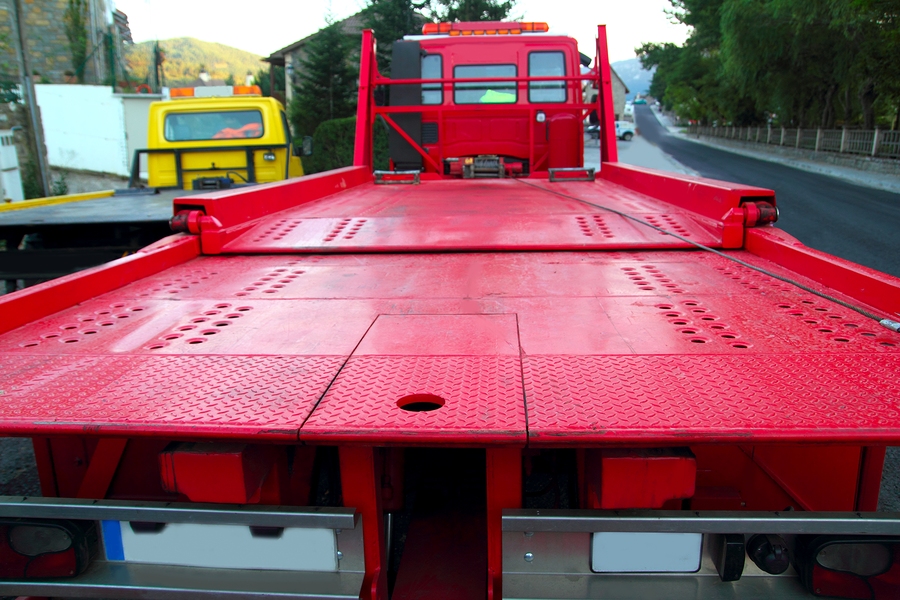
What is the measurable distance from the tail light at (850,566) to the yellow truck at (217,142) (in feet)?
23.4

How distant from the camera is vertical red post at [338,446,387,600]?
139cm

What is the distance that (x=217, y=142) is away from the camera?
776 centimetres

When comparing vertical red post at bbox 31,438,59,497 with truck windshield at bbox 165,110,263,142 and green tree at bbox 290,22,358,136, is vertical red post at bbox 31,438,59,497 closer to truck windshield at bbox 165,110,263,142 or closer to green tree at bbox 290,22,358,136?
truck windshield at bbox 165,110,263,142

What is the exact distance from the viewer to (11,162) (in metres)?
12.1

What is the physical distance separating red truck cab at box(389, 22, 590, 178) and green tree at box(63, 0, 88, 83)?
2451cm

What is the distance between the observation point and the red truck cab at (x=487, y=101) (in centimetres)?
633

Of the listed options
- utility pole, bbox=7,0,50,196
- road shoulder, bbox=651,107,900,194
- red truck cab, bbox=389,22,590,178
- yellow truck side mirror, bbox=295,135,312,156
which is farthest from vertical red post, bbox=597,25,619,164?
road shoulder, bbox=651,107,900,194

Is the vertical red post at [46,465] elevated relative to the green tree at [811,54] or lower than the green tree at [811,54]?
lower

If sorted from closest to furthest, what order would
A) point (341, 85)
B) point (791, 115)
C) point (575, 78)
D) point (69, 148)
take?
1. point (575, 78)
2. point (69, 148)
3. point (341, 85)
4. point (791, 115)

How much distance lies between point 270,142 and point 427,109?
277 centimetres

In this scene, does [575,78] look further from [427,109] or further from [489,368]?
[489,368]

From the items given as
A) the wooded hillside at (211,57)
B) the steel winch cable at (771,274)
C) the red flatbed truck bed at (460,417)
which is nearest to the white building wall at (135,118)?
the steel winch cable at (771,274)

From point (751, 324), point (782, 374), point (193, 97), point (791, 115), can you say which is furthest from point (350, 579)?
point (791, 115)

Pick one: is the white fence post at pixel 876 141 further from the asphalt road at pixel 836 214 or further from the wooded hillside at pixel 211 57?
the wooded hillside at pixel 211 57
